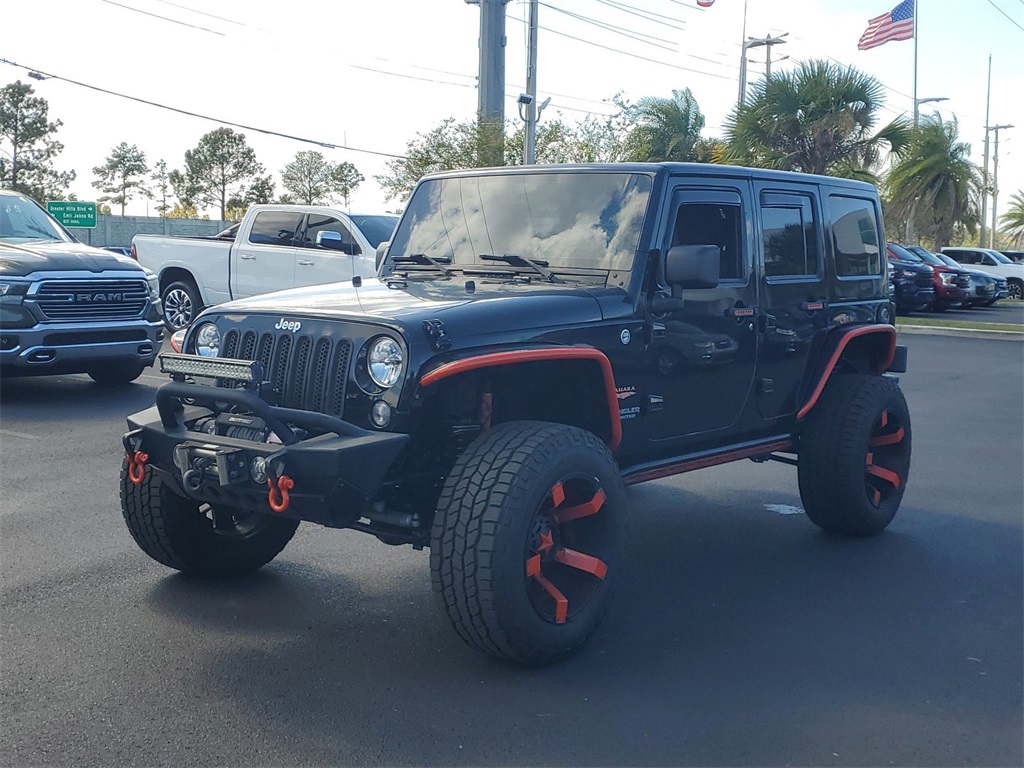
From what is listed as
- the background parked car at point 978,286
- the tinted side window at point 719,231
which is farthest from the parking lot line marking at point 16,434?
the background parked car at point 978,286

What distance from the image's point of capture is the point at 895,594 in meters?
5.35

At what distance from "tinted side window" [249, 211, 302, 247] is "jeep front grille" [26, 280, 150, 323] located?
3790 mm

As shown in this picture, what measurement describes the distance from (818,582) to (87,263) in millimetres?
7815

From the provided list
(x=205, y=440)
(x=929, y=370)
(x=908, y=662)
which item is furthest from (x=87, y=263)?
(x=929, y=370)

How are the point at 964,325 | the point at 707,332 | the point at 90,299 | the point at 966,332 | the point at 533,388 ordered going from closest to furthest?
the point at 533,388 < the point at 707,332 < the point at 90,299 < the point at 966,332 < the point at 964,325

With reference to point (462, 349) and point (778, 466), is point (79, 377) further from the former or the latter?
point (462, 349)

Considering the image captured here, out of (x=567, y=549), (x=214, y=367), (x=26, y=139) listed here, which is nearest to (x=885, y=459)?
(x=567, y=549)

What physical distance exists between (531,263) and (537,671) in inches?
76.5

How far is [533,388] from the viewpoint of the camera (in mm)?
4918

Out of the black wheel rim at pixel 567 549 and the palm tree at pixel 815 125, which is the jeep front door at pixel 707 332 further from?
the palm tree at pixel 815 125

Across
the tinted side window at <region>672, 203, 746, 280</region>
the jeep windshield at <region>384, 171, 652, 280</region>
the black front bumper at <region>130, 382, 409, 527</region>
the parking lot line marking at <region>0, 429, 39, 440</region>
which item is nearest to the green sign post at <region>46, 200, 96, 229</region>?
the parking lot line marking at <region>0, 429, 39, 440</region>

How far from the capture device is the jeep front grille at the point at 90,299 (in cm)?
1027

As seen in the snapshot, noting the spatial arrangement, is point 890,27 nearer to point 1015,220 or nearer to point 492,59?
point 492,59

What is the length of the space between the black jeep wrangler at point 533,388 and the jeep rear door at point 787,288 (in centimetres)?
1
